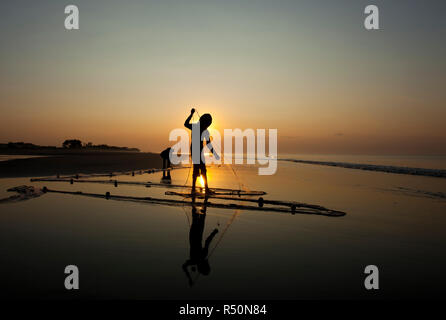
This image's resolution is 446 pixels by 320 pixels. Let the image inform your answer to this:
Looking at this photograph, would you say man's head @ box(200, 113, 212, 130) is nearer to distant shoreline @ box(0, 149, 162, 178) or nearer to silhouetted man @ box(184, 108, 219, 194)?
silhouetted man @ box(184, 108, 219, 194)

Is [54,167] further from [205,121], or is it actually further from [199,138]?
[205,121]

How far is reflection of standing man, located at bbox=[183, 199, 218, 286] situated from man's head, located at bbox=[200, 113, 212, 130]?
5.89 m

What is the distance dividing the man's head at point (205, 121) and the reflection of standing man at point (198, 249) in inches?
232

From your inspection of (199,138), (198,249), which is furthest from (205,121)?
(198,249)

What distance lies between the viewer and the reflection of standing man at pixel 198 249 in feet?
20.2

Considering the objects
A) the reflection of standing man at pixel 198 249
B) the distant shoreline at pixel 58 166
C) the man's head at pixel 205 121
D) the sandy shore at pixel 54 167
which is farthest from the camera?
the distant shoreline at pixel 58 166

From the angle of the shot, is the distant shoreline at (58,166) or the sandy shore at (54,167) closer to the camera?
the sandy shore at (54,167)

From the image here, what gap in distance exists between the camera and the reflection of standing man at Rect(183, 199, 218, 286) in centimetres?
615

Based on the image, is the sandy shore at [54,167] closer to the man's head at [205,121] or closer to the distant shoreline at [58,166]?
the distant shoreline at [58,166]

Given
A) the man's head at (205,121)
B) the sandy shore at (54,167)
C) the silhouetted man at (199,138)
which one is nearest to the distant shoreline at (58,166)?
the sandy shore at (54,167)
